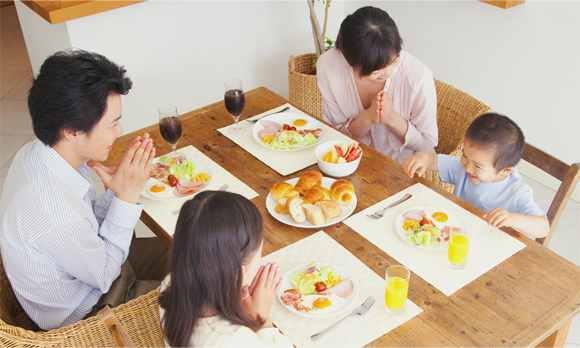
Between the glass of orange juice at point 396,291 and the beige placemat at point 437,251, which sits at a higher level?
the glass of orange juice at point 396,291

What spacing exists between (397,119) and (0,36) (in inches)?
180

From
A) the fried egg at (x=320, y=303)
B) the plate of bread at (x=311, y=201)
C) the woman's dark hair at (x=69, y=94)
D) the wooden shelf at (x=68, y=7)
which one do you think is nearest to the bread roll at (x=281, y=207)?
the plate of bread at (x=311, y=201)

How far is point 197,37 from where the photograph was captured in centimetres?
324

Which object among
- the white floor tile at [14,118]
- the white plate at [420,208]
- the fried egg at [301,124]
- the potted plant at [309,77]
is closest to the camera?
the white plate at [420,208]

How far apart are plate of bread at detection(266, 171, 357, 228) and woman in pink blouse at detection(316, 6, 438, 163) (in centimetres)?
53

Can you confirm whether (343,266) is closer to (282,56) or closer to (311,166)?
(311,166)

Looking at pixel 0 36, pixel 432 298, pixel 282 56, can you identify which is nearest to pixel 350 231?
pixel 432 298

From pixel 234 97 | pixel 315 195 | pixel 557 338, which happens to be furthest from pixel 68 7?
pixel 557 338

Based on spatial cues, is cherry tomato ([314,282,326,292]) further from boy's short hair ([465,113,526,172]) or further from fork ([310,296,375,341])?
boy's short hair ([465,113,526,172])

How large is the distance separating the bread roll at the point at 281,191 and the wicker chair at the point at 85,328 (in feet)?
1.48

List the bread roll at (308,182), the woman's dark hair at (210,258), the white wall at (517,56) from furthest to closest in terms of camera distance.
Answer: the white wall at (517,56) < the bread roll at (308,182) < the woman's dark hair at (210,258)

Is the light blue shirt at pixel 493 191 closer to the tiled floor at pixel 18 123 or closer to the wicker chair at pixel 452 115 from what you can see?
the wicker chair at pixel 452 115

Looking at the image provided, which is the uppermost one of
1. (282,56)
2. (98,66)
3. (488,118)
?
(98,66)

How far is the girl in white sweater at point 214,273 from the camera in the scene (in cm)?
99
